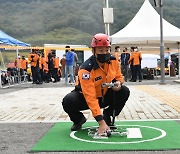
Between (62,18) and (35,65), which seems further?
(62,18)

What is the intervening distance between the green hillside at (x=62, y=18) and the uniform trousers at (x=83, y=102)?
7266cm

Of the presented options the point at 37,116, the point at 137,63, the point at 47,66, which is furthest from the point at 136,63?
the point at 37,116

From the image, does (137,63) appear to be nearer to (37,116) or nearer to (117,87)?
(37,116)

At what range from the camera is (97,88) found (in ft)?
18.1

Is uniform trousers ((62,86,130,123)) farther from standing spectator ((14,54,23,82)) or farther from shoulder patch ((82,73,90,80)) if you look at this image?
standing spectator ((14,54,23,82))

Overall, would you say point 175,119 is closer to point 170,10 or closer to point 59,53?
point 59,53

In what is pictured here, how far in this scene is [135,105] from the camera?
9117 mm

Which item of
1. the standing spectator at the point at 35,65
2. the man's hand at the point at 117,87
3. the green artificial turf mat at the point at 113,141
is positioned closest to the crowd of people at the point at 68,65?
the standing spectator at the point at 35,65

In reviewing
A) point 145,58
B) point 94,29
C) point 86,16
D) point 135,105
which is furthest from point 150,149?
point 86,16

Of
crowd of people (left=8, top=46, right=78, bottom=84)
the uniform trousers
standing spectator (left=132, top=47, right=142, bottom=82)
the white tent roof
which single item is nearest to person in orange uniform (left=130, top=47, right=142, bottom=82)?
standing spectator (left=132, top=47, right=142, bottom=82)

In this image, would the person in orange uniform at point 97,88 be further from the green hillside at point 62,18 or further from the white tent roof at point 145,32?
the green hillside at point 62,18

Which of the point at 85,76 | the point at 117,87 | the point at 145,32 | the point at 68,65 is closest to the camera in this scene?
the point at 85,76

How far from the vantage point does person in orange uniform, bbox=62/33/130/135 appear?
5.26 m

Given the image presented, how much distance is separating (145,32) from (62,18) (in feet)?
267
